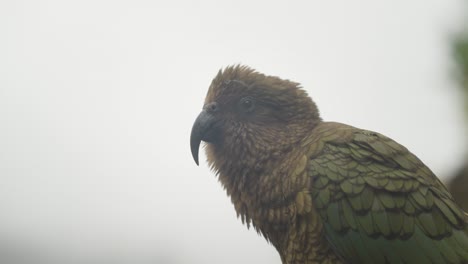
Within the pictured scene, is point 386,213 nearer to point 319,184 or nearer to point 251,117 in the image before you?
point 319,184

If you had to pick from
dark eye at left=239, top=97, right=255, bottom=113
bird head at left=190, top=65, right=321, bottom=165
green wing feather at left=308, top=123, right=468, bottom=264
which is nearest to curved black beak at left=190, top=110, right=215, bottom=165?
bird head at left=190, top=65, right=321, bottom=165

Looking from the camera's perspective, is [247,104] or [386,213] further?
[247,104]

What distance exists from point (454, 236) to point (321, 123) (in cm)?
71

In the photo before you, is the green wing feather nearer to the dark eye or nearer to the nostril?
the dark eye

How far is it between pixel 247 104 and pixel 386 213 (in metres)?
0.78

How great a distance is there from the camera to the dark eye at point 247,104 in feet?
6.29

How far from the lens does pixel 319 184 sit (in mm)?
1559

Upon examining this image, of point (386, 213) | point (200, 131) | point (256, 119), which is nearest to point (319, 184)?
point (386, 213)

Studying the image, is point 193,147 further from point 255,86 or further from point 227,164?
point 255,86

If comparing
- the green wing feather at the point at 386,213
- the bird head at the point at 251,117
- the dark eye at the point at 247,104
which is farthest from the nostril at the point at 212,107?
the green wing feather at the point at 386,213

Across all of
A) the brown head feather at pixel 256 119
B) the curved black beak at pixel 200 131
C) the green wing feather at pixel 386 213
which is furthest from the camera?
the curved black beak at pixel 200 131

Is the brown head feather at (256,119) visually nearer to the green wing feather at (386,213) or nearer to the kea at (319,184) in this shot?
the kea at (319,184)

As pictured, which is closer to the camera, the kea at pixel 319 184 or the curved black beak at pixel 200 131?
the kea at pixel 319 184

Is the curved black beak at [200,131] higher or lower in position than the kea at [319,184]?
higher
